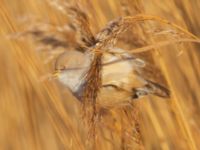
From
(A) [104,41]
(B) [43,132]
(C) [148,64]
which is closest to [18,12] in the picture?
(B) [43,132]

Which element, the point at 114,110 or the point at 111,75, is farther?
the point at 114,110

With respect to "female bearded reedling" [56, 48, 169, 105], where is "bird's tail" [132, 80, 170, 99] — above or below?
below

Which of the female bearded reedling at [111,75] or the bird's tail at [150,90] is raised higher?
the female bearded reedling at [111,75]

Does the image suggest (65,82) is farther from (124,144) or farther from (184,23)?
(184,23)
